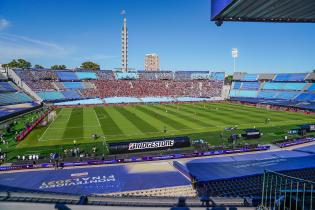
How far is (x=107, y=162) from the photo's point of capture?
31484 mm

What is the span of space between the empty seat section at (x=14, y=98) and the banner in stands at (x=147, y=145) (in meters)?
46.4

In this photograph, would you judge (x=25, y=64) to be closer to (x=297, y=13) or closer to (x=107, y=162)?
(x=107, y=162)

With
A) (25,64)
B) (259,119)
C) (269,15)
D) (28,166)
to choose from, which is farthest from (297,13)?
(25,64)

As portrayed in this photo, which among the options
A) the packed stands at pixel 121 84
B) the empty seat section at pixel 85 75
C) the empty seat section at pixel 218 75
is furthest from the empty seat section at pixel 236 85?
the empty seat section at pixel 85 75

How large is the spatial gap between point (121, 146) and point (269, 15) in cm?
2384

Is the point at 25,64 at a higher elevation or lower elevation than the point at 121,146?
higher

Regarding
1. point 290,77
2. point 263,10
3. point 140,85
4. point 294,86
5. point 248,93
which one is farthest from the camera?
point 140,85

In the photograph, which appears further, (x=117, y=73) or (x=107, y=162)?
(x=117, y=73)

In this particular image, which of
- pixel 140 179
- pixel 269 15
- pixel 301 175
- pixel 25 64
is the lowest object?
pixel 140 179

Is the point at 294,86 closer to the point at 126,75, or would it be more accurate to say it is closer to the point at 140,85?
the point at 140,85

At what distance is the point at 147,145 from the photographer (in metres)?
34.3

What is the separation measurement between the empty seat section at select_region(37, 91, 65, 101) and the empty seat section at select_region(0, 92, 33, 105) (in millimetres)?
6235

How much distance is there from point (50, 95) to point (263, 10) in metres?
89.4

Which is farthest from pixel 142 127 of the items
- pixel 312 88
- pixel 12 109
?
pixel 312 88
